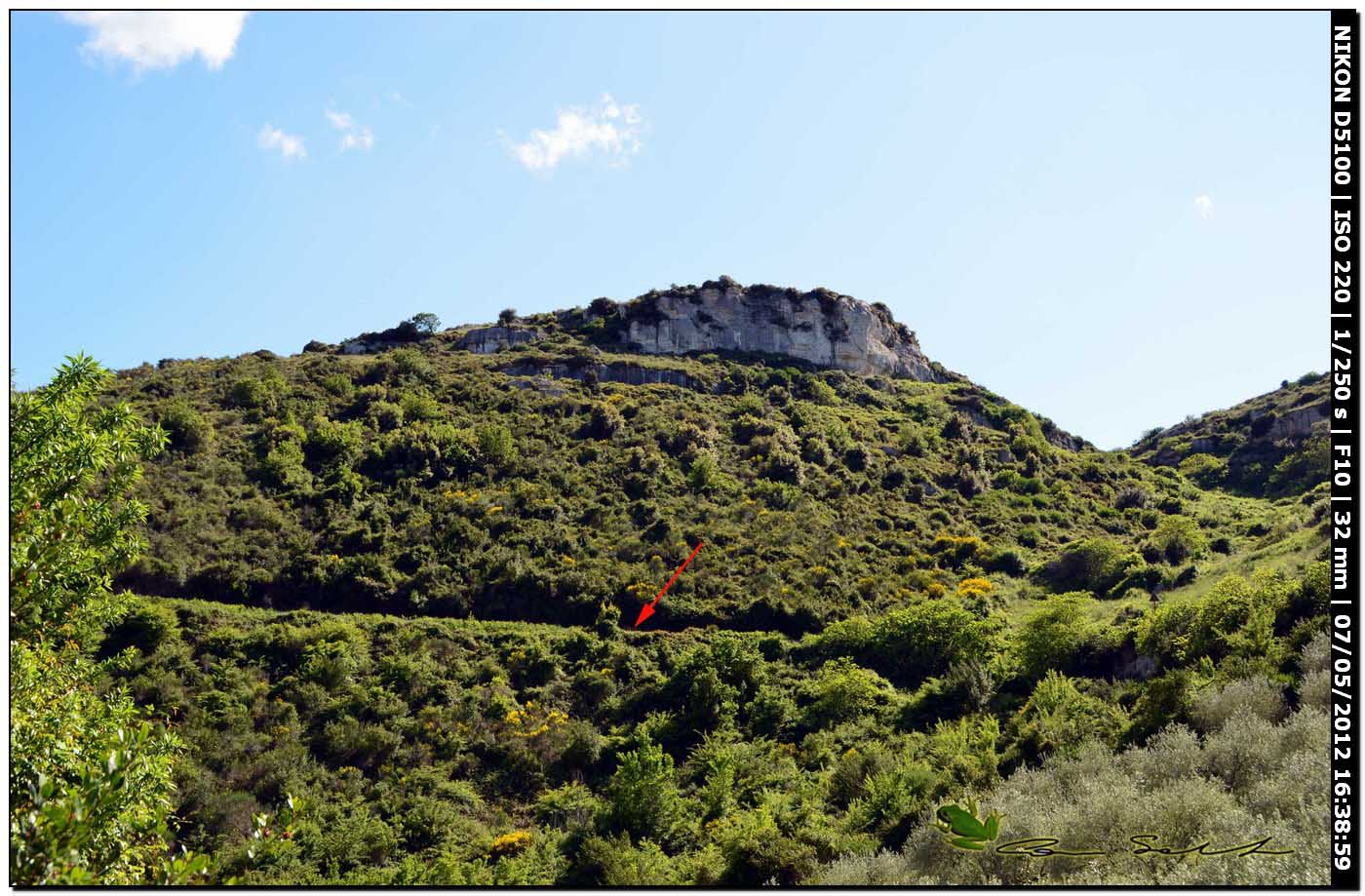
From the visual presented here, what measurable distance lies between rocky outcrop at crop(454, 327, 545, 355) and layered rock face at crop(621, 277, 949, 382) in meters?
8.78

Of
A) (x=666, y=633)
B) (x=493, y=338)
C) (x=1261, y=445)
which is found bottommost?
(x=666, y=633)

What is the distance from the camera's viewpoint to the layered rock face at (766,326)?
7631 cm

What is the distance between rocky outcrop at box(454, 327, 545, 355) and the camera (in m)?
70.8

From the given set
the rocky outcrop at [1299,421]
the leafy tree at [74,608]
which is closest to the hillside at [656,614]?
the rocky outcrop at [1299,421]

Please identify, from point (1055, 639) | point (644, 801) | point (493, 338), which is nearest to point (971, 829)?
point (644, 801)

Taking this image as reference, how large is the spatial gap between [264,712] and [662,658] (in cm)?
1542

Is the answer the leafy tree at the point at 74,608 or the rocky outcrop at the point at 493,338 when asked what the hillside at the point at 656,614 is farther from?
the leafy tree at the point at 74,608

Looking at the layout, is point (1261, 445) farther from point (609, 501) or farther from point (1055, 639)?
point (609, 501)

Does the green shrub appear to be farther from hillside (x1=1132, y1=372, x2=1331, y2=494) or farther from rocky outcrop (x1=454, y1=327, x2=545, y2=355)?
hillside (x1=1132, y1=372, x2=1331, y2=494)

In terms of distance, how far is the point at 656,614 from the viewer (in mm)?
38344

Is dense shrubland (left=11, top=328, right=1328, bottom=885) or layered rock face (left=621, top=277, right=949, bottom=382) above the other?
layered rock face (left=621, top=277, right=949, bottom=382)

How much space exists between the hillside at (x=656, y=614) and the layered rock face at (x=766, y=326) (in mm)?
6467

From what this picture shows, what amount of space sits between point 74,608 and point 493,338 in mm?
62888

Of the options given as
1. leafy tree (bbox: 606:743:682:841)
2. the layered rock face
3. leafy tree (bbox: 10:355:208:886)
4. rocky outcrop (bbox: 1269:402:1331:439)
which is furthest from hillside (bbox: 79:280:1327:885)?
the layered rock face
